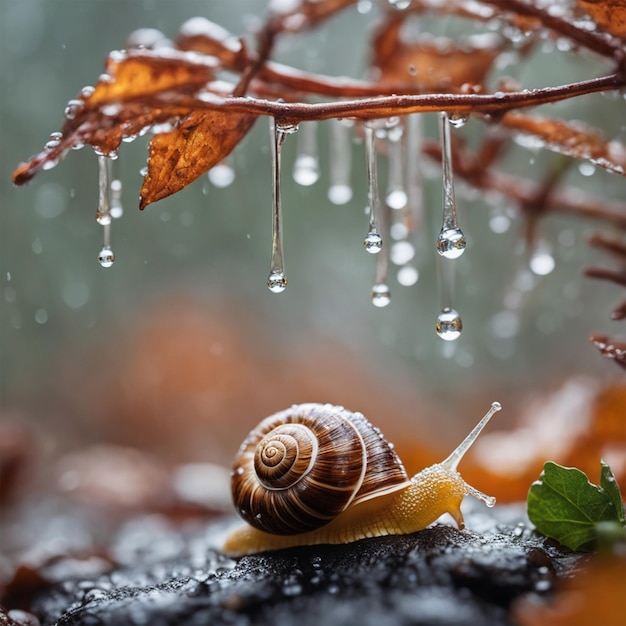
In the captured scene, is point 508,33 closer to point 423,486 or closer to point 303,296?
point 423,486

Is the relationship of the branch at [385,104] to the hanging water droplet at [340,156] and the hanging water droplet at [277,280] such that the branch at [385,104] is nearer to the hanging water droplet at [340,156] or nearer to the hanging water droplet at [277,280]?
the hanging water droplet at [277,280]

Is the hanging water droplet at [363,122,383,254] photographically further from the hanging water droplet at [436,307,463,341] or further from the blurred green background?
the blurred green background

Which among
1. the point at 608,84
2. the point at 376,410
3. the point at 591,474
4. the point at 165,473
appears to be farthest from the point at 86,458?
the point at 608,84

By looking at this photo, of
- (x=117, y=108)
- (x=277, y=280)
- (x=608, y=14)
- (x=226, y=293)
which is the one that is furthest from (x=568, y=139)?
(x=226, y=293)

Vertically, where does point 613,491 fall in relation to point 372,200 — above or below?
below

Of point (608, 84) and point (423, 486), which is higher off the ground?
point (608, 84)

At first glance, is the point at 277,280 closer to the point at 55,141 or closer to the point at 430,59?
the point at 55,141

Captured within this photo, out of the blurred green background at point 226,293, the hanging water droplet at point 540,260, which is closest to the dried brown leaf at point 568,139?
the hanging water droplet at point 540,260
